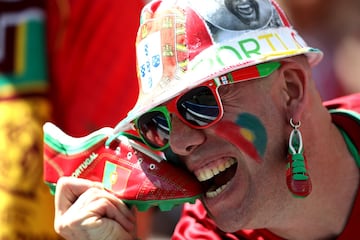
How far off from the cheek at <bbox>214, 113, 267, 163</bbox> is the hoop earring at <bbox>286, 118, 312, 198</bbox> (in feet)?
0.27

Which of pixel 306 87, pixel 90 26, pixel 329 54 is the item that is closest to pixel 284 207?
pixel 306 87

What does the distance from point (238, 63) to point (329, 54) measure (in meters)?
2.31

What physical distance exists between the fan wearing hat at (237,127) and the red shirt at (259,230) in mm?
11

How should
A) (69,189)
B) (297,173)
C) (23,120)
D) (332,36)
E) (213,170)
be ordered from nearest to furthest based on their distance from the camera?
1. (297,173)
2. (213,170)
3. (69,189)
4. (23,120)
5. (332,36)

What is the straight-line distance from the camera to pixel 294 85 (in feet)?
9.72

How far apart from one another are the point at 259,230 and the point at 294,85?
453 millimetres

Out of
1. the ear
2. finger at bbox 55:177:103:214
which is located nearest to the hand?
finger at bbox 55:177:103:214

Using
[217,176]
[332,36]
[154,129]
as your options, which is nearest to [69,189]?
[154,129]

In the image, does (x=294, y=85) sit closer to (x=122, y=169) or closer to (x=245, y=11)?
(x=245, y=11)

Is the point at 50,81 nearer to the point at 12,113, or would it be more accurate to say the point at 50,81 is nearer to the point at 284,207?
the point at 12,113

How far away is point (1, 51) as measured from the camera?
365 cm

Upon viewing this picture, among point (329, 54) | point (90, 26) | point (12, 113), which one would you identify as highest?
point (90, 26)

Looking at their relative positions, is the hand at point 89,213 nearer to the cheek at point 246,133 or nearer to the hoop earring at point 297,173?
the cheek at point 246,133

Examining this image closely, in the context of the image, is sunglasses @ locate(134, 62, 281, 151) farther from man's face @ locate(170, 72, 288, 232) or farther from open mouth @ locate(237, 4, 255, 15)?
open mouth @ locate(237, 4, 255, 15)
